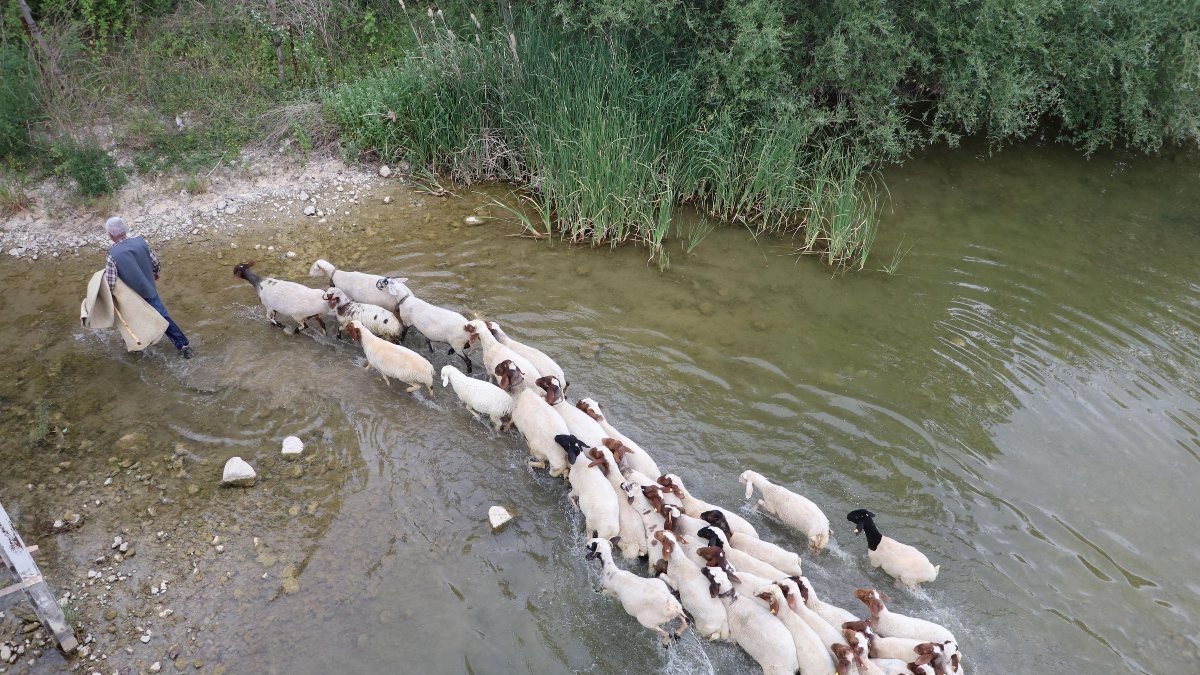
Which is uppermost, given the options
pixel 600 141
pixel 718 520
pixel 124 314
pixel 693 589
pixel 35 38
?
pixel 600 141

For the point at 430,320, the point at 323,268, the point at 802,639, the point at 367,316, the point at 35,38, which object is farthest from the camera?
the point at 35,38

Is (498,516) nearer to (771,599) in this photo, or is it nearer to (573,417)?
(573,417)

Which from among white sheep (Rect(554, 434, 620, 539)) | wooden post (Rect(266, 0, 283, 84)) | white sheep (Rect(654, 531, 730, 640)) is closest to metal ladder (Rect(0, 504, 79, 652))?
Result: white sheep (Rect(554, 434, 620, 539))

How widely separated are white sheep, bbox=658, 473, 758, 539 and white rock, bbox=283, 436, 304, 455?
3440 millimetres

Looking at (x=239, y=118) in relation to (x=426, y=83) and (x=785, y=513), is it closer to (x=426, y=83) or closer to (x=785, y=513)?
(x=426, y=83)

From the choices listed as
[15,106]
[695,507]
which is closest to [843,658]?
[695,507]

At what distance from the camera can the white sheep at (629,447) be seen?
7090 mm

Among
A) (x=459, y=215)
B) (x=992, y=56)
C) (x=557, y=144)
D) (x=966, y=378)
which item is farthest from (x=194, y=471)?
(x=992, y=56)

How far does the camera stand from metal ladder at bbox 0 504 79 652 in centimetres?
523

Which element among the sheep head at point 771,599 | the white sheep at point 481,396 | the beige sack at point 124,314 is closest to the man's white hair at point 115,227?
the beige sack at point 124,314

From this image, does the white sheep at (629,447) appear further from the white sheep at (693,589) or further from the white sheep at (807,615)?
the white sheep at (807,615)

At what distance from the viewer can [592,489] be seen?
21.6ft

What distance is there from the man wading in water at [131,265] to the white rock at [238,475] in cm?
219

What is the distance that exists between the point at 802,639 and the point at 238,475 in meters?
5.00
